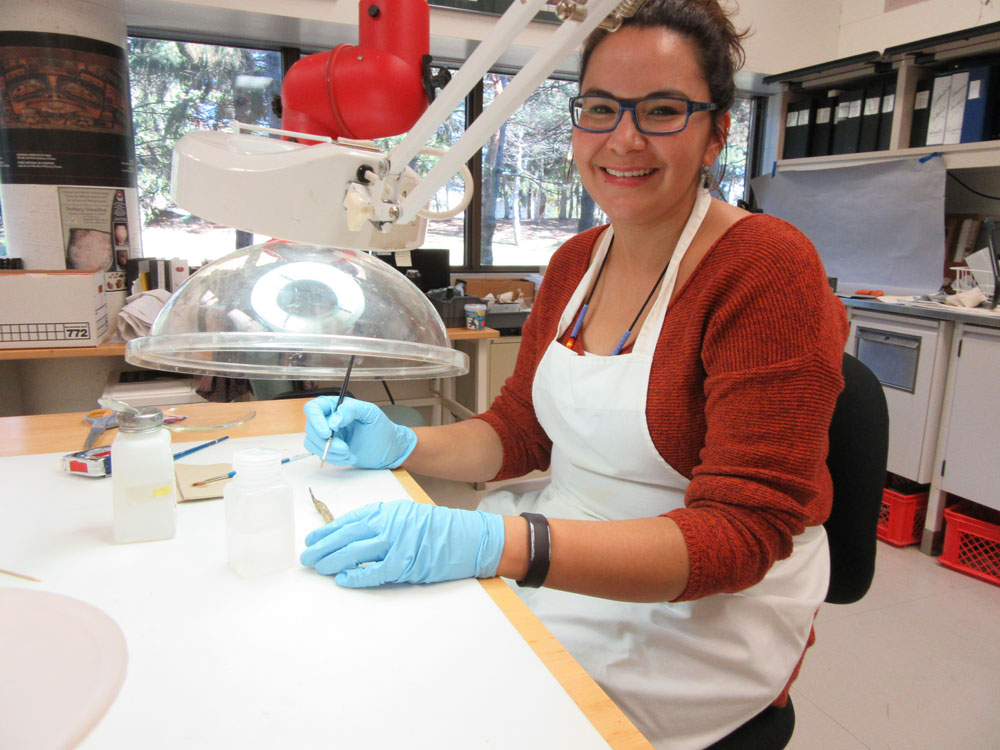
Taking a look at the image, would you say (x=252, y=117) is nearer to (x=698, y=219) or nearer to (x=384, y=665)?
(x=698, y=219)

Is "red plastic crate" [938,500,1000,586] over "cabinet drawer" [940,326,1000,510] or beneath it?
beneath

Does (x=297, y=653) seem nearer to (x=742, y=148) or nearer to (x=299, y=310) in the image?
(x=299, y=310)

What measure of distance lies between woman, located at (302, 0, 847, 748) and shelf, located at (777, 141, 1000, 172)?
2101mm

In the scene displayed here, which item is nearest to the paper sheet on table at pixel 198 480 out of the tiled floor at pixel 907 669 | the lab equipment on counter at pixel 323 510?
the lab equipment on counter at pixel 323 510

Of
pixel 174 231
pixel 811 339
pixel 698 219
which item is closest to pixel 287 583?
pixel 811 339

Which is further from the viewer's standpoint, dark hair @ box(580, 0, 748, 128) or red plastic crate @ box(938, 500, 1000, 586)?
red plastic crate @ box(938, 500, 1000, 586)

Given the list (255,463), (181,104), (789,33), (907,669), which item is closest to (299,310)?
(255,463)

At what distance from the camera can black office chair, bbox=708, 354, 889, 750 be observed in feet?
3.21

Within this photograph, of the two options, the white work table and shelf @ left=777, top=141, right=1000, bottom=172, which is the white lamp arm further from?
shelf @ left=777, top=141, right=1000, bottom=172

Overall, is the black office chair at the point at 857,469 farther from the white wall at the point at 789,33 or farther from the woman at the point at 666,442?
the white wall at the point at 789,33

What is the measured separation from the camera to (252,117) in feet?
10.4

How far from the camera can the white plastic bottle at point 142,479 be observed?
2.64ft

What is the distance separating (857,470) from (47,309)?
2347 mm

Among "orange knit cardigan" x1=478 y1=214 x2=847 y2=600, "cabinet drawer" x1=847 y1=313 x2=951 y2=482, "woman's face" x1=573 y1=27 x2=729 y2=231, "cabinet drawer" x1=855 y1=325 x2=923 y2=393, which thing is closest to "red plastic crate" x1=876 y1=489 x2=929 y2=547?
"cabinet drawer" x1=847 y1=313 x2=951 y2=482
